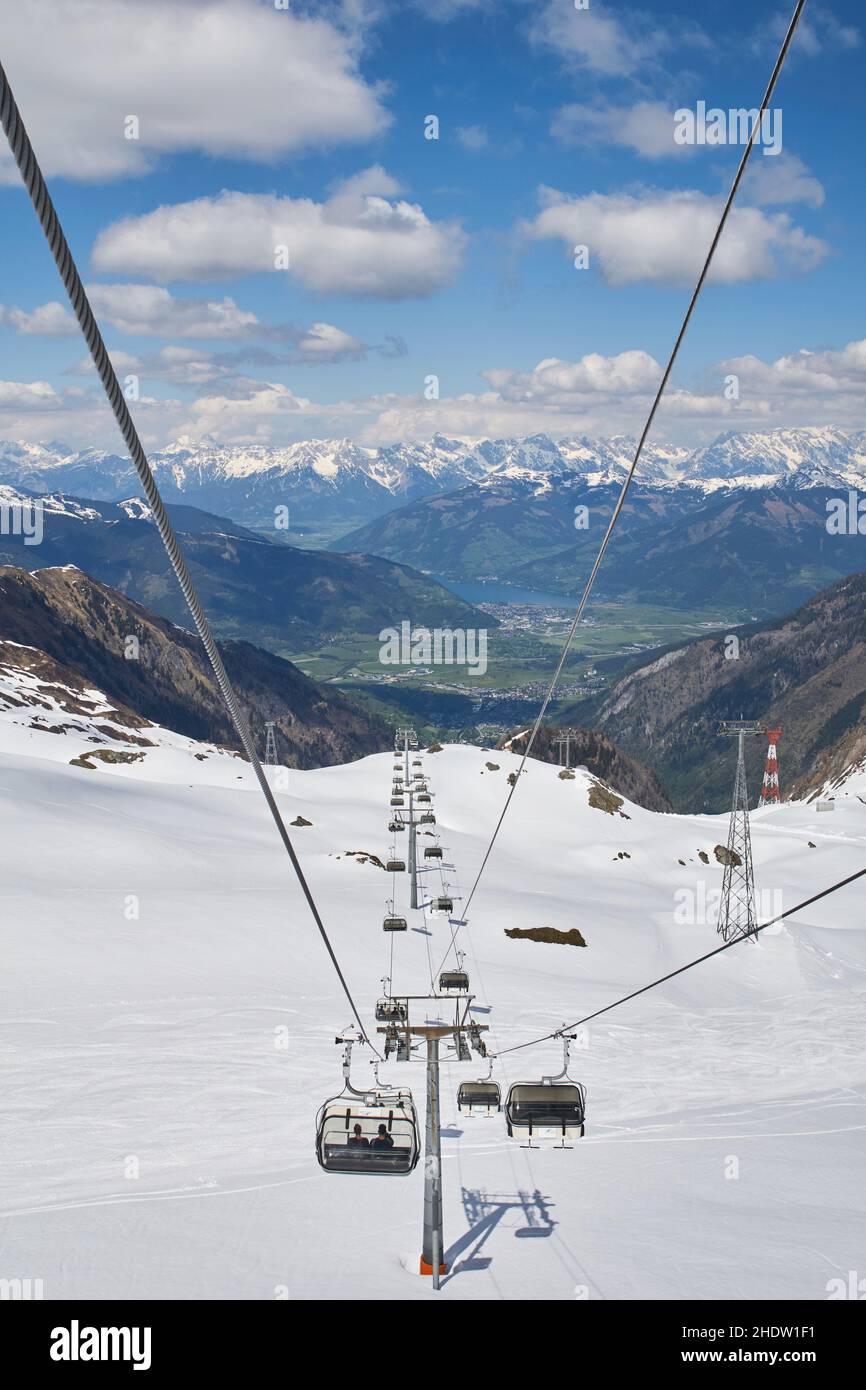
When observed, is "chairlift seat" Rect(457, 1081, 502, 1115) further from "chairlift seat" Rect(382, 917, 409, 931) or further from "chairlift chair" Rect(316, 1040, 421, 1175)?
"chairlift seat" Rect(382, 917, 409, 931)

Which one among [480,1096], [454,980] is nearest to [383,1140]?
[480,1096]

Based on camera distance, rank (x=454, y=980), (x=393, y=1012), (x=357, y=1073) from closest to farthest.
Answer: (x=393, y=1012) → (x=454, y=980) → (x=357, y=1073)

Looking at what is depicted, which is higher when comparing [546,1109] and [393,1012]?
[393,1012]

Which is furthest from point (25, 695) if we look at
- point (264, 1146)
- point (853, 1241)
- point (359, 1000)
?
point (853, 1241)

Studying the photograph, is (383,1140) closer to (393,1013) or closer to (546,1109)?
(546,1109)

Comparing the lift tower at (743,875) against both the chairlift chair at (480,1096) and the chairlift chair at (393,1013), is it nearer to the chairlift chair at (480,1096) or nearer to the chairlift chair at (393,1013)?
the chairlift chair at (393,1013)

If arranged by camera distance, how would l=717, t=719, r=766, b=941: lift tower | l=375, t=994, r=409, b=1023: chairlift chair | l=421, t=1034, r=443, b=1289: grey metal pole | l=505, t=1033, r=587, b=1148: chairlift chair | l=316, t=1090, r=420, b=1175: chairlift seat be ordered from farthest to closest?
l=717, t=719, r=766, b=941: lift tower → l=375, t=994, r=409, b=1023: chairlift chair → l=505, t=1033, r=587, b=1148: chairlift chair → l=421, t=1034, r=443, b=1289: grey metal pole → l=316, t=1090, r=420, b=1175: chairlift seat

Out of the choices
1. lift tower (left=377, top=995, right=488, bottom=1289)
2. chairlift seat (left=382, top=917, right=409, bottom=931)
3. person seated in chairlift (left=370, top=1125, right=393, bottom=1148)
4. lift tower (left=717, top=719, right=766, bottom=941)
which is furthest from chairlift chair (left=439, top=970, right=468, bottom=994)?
lift tower (left=717, top=719, right=766, bottom=941)
